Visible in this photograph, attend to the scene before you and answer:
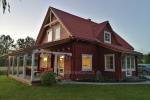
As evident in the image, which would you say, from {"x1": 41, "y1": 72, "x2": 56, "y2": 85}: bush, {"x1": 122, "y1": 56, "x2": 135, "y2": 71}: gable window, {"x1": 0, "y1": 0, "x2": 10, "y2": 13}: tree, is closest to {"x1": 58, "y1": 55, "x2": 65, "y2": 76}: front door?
{"x1": 41, "y1": 72, "x2": 56, "y2": 85}: bush

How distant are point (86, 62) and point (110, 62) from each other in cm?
222

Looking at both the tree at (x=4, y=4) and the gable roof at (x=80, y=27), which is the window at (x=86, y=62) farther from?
the tree at (x=4, y=4)

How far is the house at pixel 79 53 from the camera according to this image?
1906cm

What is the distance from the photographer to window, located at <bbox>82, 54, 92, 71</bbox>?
65.1 feet

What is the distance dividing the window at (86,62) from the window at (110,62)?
1.51m

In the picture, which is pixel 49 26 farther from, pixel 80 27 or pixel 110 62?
pixel 110 62

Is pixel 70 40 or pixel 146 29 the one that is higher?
pixel 146 29

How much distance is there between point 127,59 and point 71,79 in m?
6.48

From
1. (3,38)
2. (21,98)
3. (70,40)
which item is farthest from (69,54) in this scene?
(3,38)

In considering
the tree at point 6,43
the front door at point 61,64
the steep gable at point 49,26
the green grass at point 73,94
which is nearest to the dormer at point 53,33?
the steep gable at point 49,26

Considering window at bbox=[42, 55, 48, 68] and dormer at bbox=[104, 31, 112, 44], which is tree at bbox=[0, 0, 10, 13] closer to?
window at bbox=[42, 55, 48, 68]

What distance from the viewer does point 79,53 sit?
763 inches

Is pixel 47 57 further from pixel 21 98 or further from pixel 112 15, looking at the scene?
pixel 21 98

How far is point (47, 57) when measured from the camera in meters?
22.5
